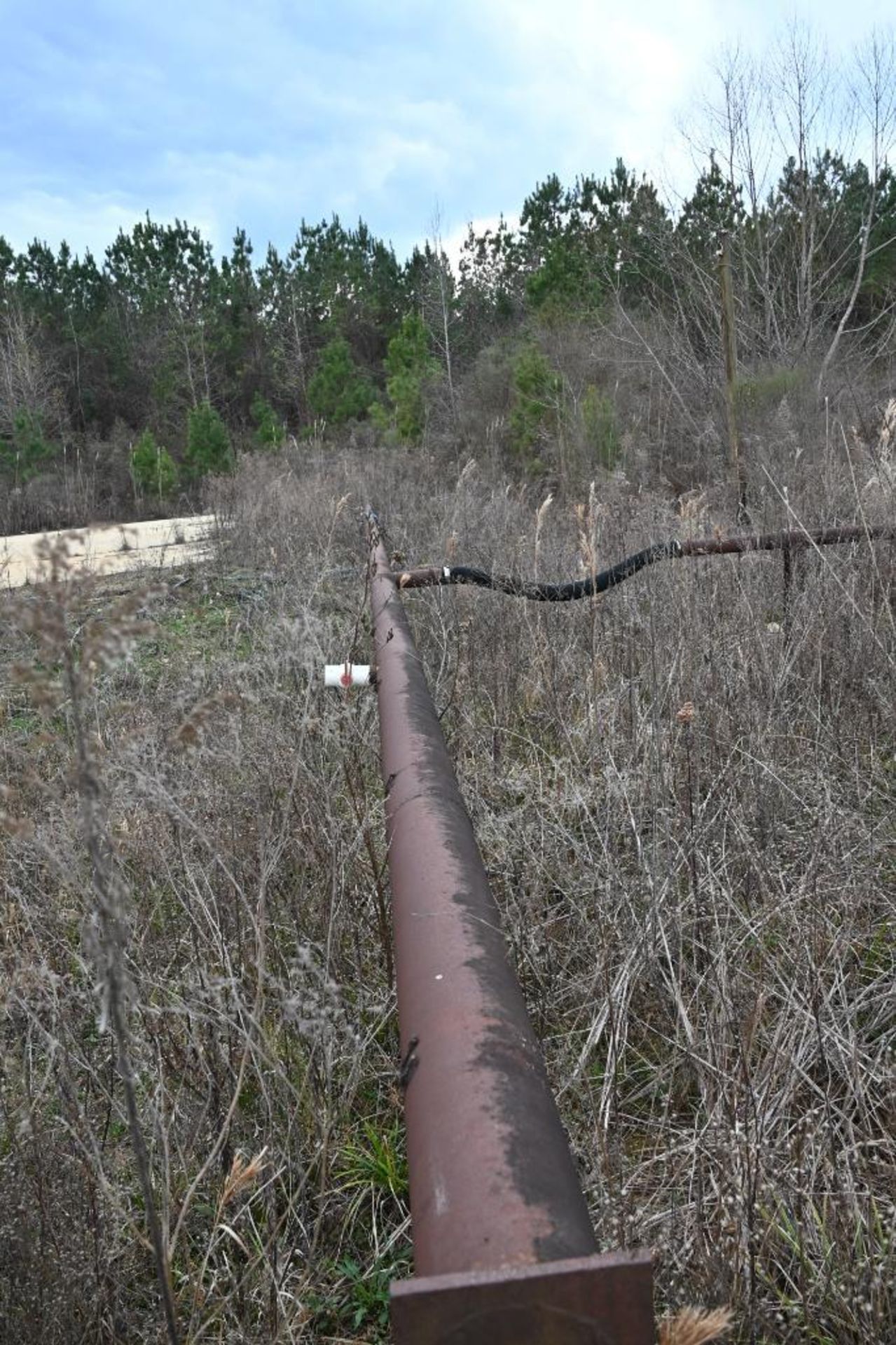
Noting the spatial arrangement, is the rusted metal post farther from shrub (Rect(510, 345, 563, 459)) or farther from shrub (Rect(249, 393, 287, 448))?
shrub (Rect(249, 393, 287, 448))

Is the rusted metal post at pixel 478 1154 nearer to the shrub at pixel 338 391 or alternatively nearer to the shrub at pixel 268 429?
the shrub at pixel 268 429

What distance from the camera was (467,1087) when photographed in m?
0.72

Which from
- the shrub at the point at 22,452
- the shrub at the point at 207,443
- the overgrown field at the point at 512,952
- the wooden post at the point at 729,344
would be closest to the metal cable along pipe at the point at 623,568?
the overgrown field at the point at 512,952

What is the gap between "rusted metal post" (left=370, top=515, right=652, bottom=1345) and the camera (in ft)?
1.70

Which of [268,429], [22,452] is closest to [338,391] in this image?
[268,429]

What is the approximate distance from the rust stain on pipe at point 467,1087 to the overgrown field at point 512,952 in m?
0.30

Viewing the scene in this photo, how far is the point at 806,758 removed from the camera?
2.97 metres

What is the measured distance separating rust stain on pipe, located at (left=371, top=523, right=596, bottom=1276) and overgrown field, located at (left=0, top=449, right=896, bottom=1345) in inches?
11.9

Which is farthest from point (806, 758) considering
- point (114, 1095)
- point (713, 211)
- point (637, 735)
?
point (713, 211)

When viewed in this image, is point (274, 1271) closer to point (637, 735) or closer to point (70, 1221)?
point (70, 1221)

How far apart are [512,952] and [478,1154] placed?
1.49m

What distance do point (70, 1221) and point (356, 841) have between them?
92 centimetres

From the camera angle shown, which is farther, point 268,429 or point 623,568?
point 268,429

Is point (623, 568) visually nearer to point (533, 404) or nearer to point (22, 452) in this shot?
point (533, 404)
